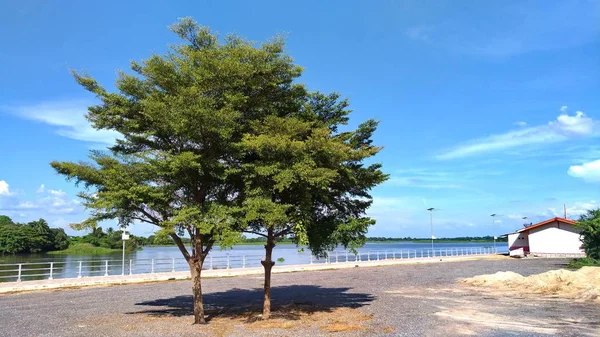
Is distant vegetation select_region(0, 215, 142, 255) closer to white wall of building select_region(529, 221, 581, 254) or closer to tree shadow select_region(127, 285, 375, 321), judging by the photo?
white wall of building select_region(529, 221, 581, 254)

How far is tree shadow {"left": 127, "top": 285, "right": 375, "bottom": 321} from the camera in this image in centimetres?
1511

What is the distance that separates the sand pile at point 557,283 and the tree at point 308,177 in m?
10.2

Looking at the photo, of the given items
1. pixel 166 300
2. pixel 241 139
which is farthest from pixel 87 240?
pixel 241 139

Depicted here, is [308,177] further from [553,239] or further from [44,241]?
[44,241]

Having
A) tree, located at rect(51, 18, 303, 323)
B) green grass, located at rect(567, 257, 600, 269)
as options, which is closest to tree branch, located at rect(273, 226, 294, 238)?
tree, located at rect(51, 18, 303, 323)

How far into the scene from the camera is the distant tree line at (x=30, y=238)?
8270cm

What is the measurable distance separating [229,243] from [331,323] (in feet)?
13.8

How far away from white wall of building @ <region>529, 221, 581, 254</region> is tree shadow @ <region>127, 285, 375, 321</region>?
35878mm

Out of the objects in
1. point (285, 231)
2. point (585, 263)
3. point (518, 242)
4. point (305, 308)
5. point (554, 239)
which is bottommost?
point (305, 308)

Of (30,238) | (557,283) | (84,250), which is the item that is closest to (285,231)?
(557,283)

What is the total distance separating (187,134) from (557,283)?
18.2 metres

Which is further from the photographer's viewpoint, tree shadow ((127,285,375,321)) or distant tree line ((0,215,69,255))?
distant tree line ((0,215,69,255))

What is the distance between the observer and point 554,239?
47969 millimetres

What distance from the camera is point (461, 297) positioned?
1836cm
